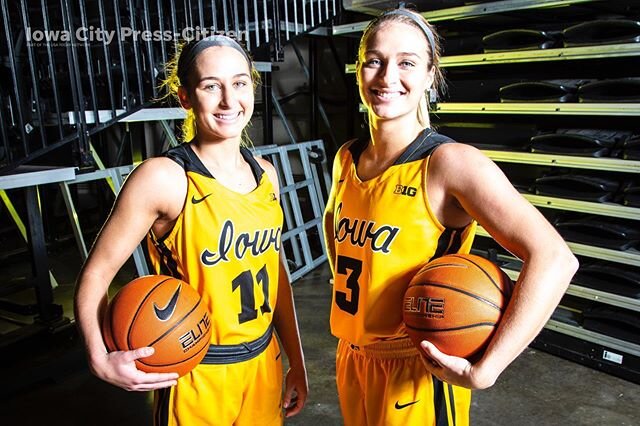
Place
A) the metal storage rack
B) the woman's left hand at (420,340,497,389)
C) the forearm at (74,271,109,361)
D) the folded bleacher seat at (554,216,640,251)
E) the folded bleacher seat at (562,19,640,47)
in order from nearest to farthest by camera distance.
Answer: the woman's left hand at (420,340,497,389), the forearm at (74,271,109,361), the folded bleacher seat at (562,19,640,47), the metal storage rack, the folded bleacher seat at (554,216,640,251)

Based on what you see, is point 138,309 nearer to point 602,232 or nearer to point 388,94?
point 388,94

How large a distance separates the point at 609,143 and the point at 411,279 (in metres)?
2.44

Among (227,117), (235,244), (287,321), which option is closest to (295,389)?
(287,321)

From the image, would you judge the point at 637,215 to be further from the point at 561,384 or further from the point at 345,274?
the point at 345,274

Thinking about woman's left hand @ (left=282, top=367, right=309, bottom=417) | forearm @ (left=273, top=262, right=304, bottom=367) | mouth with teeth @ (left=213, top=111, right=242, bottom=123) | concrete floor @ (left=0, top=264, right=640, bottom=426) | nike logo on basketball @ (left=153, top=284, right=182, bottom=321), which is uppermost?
mouth with teeth @ (left=213, top=111, right=242, bottom=123)

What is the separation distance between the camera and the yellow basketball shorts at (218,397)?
1.48m

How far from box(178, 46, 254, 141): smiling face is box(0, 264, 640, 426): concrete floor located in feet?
6.33

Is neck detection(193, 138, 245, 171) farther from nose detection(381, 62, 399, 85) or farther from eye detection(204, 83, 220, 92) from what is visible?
nose detection(381, 62, 399, 85)

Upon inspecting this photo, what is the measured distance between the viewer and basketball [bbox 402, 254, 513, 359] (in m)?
1.20

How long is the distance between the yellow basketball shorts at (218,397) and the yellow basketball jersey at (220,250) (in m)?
0.09

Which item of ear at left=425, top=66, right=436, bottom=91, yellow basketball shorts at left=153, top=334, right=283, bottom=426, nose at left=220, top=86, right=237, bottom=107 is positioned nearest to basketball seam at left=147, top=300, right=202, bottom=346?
yellow basketball shorts at left=153, top=334, right=283, bottom=426

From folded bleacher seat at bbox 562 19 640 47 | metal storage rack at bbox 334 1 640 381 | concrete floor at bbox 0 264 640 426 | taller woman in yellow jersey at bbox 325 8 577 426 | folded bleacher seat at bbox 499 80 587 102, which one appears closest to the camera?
taller woman in yellow jersey at bbox 325 8 577 426

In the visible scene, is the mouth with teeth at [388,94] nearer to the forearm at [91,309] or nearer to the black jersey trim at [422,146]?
the black jersey trim at [422,146]

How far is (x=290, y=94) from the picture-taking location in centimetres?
664
